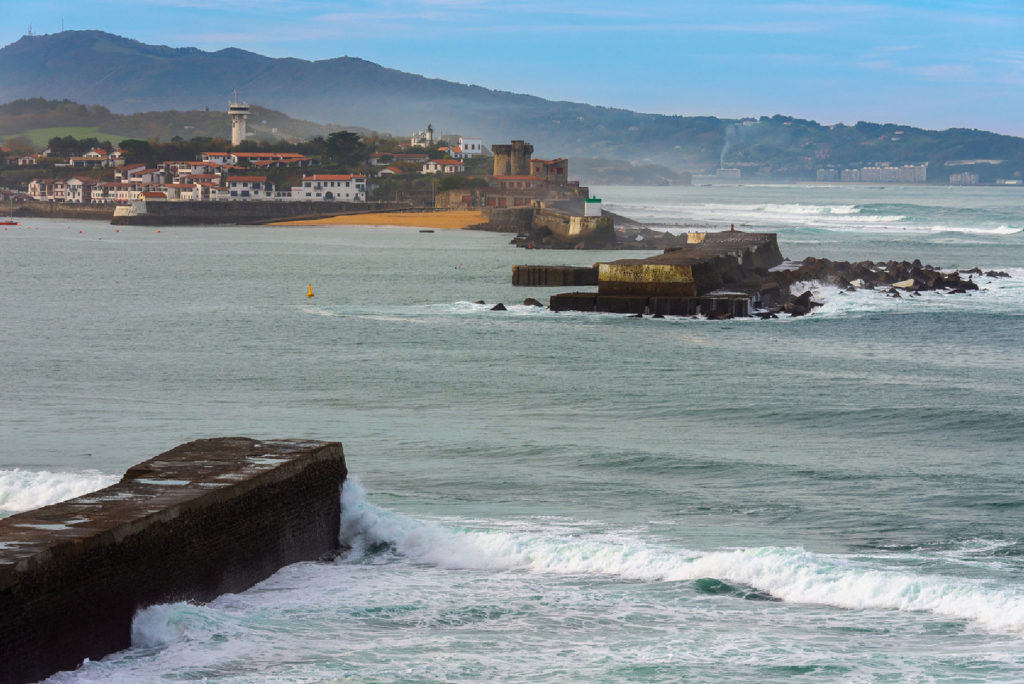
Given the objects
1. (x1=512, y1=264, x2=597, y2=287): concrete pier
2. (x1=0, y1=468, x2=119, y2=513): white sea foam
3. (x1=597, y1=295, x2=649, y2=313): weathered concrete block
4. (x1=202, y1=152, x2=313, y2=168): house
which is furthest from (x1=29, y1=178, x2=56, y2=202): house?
(x1=0, y1=468, x2=119, y2=513): white sea foam

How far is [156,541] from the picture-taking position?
10.5 m

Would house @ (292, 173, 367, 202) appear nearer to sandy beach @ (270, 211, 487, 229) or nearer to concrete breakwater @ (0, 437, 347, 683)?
sandy beach @ (270, 211, 487, 229)

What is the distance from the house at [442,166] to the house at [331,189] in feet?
54.0

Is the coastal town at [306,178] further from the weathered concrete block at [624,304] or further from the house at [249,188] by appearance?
the weathered concrete block at [624,304]

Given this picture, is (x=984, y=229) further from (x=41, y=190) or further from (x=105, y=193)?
(x=41, y=190)

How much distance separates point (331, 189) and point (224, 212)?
43.0 ft

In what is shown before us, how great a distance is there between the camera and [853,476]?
1698cm

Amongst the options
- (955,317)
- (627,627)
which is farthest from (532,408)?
(955,317)

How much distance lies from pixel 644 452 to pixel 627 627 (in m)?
7.65

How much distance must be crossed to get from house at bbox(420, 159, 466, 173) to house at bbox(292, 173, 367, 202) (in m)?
16.5

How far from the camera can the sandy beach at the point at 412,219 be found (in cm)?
11006

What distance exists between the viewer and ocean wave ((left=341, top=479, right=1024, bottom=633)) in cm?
1152

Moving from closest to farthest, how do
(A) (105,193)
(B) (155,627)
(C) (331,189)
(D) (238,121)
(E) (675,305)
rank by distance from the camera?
(B) (155,627), (E) (675,305), (C) (331,189), (A) (105,193), (D) (238,121)

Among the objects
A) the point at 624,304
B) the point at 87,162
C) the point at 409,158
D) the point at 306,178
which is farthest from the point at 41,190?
the point at 624,304
